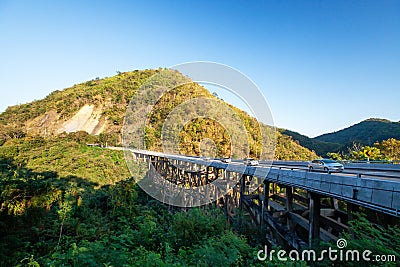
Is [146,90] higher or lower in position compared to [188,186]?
higher

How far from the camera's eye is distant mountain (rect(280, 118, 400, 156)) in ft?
156

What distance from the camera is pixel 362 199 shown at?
432 cm

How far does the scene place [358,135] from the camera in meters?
61.4

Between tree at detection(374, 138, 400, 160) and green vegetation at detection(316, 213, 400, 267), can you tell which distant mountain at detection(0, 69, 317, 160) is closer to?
tree at detection(374, 138, 400, 160)

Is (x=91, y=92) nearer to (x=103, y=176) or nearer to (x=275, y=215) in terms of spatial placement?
(x=103, y=176)

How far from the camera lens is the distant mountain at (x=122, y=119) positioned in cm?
4297

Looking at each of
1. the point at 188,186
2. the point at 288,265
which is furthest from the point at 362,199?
the point at 188,186

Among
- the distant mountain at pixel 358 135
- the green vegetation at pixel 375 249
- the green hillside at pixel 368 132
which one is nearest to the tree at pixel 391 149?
the distant mountain at pixel 358 135

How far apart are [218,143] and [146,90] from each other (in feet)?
105

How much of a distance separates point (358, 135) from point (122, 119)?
55.2 m

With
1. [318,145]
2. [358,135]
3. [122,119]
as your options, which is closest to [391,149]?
[358,135]

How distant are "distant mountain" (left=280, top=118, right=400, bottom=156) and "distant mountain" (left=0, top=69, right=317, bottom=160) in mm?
8179

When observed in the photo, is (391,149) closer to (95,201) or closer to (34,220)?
(95,201)

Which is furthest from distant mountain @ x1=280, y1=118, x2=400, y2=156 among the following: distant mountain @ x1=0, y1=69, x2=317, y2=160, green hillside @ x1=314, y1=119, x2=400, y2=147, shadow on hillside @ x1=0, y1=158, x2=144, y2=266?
shadow on hillside @ x1=0, y1=158, x2=144, y2=266
